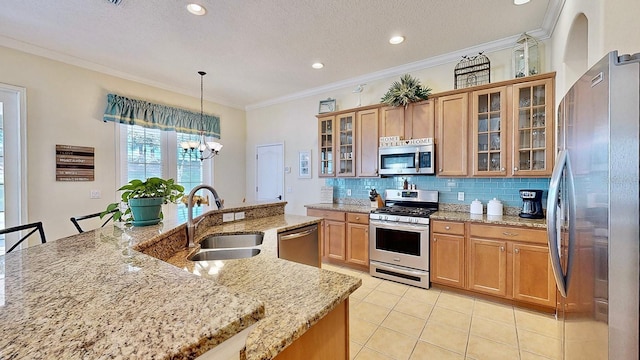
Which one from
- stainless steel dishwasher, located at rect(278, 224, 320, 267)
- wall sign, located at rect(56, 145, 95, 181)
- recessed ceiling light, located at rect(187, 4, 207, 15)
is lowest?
stainless steel dishwasher, located at rect(278, 224, 320, 267)

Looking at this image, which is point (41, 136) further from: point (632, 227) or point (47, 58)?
point (632, 227)

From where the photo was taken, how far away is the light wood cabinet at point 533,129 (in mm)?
2701

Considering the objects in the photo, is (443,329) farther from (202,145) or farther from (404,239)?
(202,145)

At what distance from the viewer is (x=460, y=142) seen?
3.18 meters

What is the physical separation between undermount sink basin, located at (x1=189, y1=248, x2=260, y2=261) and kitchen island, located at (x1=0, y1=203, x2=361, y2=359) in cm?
49

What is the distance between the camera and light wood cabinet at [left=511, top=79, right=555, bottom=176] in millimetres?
2701

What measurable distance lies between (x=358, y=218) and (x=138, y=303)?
327cm

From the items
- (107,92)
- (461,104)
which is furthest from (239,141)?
(461,104)

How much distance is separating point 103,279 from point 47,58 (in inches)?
163

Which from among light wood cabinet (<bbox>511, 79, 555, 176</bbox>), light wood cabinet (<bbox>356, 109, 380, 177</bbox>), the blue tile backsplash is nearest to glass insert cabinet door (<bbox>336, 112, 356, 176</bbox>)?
light wood cabinet (<bbox>356, 109, 380, 177</bbox>)

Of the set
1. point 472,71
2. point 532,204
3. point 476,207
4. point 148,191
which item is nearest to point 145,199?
point 148,191

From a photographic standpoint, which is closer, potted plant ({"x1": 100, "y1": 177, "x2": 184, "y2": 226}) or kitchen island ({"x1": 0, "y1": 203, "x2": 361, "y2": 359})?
kitchen island ({"x1": 0, "y1": 203, "x2": 361, "y2": 359})

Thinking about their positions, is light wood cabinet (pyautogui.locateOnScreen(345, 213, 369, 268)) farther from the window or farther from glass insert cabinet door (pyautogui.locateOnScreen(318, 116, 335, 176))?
the window

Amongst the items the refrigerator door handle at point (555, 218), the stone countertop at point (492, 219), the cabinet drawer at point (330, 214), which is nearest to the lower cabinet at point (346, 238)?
the cabinet drawer at point (330, 214)
